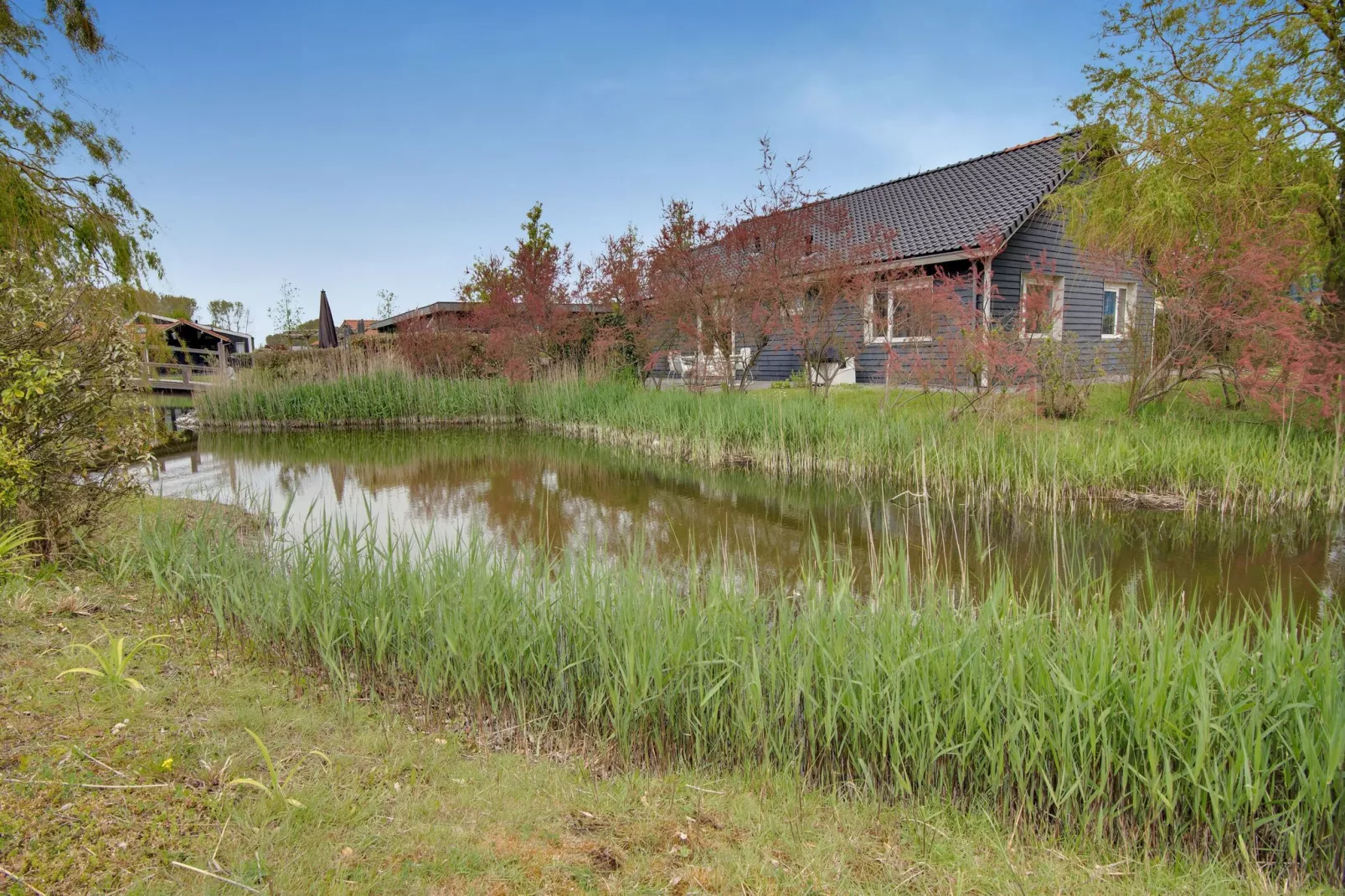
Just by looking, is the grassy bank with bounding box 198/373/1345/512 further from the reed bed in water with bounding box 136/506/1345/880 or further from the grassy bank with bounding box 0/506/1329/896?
the grassy bank with bounding box 0/506/1329/896

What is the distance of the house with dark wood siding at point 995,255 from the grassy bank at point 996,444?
5.28 feet

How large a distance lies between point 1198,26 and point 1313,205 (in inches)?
105

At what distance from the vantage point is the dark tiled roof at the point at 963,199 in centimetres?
1357

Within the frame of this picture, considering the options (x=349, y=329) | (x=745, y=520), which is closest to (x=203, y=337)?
(x=349, y=329)

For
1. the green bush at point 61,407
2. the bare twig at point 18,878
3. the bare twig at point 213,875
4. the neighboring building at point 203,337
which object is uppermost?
the neighboring building at point 203,337

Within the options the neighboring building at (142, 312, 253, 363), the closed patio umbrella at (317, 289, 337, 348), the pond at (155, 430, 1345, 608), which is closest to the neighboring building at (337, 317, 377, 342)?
the closed patio umbrella at (317, 289, 337, 348)

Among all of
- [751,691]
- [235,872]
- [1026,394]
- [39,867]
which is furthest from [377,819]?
[1026,394]

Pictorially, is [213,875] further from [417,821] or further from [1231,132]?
[1231,132]

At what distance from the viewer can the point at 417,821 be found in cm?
200

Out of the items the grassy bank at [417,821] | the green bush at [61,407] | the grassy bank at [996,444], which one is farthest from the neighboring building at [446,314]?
the grassy bank at [417,821]

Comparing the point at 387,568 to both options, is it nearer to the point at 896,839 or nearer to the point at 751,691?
the point at 751,691

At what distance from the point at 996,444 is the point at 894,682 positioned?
19.1 feet

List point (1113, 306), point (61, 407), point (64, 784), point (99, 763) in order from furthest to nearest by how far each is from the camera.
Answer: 1. point (1113, 306)
2. point (61, 407)
3. point (99, 763)
4. point (64, 784)

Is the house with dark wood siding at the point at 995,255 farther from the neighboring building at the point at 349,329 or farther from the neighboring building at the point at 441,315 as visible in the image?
the neighboring building at the point at 349,329
